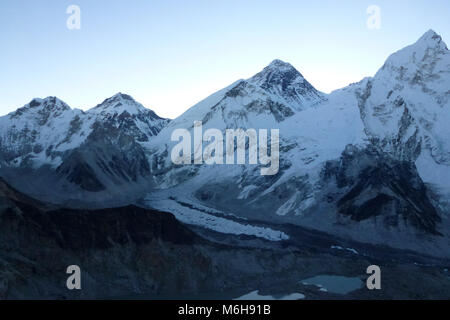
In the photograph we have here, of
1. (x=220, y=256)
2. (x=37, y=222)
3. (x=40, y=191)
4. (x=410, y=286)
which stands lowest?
(x=410, y=286)

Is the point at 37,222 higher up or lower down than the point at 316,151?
lower down

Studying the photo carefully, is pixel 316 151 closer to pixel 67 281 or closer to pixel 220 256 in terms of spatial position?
pixel 220 256

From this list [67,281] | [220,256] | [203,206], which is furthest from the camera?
[203,206]

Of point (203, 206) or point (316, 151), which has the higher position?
point (316, 151)

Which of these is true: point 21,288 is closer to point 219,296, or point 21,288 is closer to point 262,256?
point 219,296

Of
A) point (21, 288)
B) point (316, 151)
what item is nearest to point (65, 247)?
A: point (21, 288)
